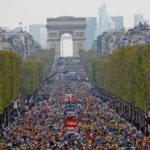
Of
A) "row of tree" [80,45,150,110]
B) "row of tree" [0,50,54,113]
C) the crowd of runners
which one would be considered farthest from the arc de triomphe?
the crowd of runners

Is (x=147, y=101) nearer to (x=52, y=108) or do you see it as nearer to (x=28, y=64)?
(x=52, y=108)

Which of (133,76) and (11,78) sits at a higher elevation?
(133,76)

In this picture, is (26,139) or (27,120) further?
(27,120)

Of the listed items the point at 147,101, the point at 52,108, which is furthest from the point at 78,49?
the point at 147,101

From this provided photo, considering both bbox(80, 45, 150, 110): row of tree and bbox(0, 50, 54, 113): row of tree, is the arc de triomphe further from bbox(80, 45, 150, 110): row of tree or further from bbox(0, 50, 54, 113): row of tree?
bbox(80, 45, 150, 110): row of tree

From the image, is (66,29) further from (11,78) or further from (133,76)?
(133,76)

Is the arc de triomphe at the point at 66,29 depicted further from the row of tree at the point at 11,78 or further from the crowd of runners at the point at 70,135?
the crowd of runners at the point at 70,135

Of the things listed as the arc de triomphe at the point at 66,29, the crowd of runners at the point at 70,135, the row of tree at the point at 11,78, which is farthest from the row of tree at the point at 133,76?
the arc de triomphe at the point at 66,29

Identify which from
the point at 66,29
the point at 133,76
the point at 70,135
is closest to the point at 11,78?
the point at 133,76
